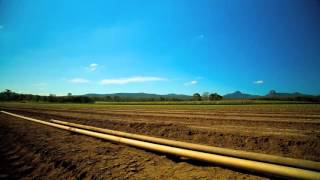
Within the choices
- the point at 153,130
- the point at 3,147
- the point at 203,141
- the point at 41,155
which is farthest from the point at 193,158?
the point at 3,147

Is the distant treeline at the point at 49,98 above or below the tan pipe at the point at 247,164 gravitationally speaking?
above

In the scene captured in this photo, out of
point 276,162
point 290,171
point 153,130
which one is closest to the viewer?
point 290,171

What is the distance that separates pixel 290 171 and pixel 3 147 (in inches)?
376

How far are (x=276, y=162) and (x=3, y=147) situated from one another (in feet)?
30.6

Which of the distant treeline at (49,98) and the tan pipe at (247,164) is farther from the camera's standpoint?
the distant treeline at (49,98)

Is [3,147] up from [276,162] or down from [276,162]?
down

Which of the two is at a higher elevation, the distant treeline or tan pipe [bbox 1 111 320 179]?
the distant treeline

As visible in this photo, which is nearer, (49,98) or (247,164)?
(247,164)

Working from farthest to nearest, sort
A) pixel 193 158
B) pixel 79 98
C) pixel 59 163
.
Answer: pixel 79 98, pixel 59 163, pixel 193 158

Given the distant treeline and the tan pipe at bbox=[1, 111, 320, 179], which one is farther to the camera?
the distant treeline

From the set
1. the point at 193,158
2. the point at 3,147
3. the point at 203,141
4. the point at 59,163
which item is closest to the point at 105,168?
the point at 59,163

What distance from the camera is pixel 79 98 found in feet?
381

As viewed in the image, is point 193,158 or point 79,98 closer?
point 193,158

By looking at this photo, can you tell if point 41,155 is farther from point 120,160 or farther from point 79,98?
point 79,98
